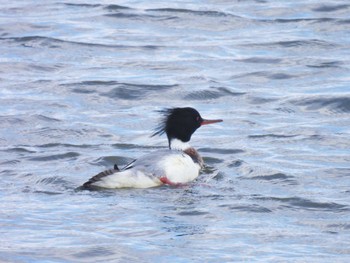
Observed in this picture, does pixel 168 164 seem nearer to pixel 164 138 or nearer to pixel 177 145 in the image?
pixel 177 145

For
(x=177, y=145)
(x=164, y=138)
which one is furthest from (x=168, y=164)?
(x=164, y=138)

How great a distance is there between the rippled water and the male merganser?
0.47 feet

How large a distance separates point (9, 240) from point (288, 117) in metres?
6.65

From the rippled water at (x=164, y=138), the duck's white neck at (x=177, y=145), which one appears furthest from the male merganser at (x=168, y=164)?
the rippled water at (x=164, y=138)

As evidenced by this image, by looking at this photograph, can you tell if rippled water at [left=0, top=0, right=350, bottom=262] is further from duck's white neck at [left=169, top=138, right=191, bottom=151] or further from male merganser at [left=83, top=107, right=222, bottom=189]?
duck's white neck at [left=169, top=138, right=191, bottom=151]

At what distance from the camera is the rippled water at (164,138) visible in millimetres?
10312

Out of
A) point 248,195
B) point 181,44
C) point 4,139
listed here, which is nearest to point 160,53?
point 181,44

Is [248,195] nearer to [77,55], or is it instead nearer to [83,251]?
[83,251]

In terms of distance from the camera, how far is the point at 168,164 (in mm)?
12664

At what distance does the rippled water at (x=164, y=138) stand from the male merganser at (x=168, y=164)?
14cm

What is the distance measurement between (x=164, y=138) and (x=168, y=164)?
2552 millimetres

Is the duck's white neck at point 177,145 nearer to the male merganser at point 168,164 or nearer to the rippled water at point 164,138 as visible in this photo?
the male merganser at point 168,164

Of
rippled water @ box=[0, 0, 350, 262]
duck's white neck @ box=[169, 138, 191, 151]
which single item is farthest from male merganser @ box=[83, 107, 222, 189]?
rippled water @ box=[0, 0, 350, 262]

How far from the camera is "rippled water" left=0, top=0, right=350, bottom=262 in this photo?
406 inches
